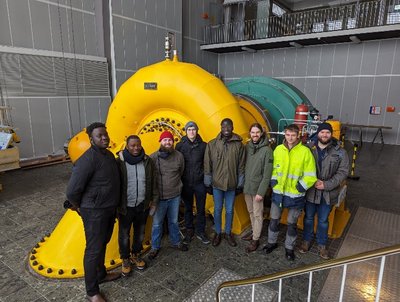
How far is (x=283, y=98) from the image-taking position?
578 cm

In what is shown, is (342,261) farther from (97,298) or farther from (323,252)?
(97,298)

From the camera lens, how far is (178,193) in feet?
10.7

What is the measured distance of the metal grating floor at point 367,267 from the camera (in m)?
2.77

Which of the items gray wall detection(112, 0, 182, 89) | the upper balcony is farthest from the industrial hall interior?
the upper balcony

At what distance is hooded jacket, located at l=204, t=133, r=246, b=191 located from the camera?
10.9 feet

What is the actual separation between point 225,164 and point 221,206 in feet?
2.08

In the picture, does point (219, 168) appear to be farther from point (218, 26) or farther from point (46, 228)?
point (218, 26)

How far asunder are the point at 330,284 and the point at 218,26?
14410 mm

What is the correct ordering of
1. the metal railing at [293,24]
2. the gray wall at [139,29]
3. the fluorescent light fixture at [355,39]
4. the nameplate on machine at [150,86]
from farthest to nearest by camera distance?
the metal railing at [293,24] → the fluorescent light fixture at [355,39] → the gray wall at [139,29] → the nameplate on machine at [150,86]

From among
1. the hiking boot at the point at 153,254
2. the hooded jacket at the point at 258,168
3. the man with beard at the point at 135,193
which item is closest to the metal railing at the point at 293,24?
the hooded jacket at the point at 258,168

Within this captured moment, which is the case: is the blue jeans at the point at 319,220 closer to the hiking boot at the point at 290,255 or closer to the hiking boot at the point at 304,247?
the hiking boot at the point at 304,247

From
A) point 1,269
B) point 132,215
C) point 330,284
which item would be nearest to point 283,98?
point 330,284

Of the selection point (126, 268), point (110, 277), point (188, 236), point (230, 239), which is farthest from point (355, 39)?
point (110, 277)

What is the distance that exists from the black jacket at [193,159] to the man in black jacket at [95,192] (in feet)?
3.53
